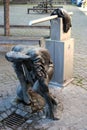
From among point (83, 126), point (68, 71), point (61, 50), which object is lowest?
point (83, 126)

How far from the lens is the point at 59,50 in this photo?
6.16m

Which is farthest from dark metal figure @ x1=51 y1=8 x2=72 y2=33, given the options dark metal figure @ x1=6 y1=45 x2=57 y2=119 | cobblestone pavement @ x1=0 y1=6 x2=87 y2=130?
dark metal figure @ x1=6 y1=45 x2=57 y2=119

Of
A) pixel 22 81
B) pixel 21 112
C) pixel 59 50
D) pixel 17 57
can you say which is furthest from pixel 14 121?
pixel 59 50

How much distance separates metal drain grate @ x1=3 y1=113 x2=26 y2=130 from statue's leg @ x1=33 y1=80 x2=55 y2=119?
0.40 m

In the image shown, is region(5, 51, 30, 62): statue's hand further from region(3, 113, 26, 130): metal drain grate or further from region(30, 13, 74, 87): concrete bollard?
region(30, 13, 74, 87): concrete bollard

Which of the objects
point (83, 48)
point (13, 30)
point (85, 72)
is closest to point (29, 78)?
point (85, 72)

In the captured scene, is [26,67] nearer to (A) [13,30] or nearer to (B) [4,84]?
(B) [4,84]

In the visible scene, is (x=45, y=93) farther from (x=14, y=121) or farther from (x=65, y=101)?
(x=65, y=101)

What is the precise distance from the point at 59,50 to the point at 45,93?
5.30 feet

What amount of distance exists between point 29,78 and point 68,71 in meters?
1.72

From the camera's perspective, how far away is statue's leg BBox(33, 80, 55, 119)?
4664 millimetres

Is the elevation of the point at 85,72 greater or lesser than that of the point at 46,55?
lesser

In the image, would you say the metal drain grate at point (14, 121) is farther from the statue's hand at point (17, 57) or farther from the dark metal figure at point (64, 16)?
the dark metal figure at point (64, 16)

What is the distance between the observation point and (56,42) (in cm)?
614
